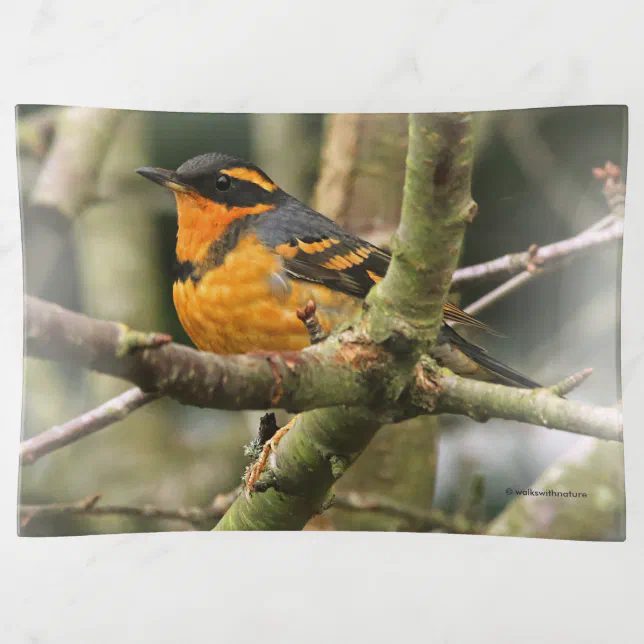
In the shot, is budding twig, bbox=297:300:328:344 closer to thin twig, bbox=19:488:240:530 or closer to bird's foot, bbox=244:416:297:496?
bird's foot, bbox=244:416:297:496

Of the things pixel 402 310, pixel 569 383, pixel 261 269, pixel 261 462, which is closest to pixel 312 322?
pixel 402 310

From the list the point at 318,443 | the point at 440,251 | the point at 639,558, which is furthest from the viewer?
the point at 639,558

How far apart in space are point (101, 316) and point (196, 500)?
1.10 ft

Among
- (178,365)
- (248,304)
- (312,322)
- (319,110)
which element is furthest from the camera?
(319,110)

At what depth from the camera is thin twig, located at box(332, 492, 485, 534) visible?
1248 mm

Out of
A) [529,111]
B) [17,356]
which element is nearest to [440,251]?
[529,111]

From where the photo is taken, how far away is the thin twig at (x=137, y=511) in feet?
4.00

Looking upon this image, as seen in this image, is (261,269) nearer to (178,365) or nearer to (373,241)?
(373,241)

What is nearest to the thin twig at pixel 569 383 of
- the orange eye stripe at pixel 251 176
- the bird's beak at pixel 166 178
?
the orange eye stripe at pixel 251 176

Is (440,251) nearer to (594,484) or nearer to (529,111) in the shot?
(529,111)

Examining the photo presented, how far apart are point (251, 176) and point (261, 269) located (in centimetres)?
17

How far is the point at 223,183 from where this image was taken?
126 centimetres

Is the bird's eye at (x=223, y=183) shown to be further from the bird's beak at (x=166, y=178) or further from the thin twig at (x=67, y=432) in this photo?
the thin twig at (x=67, y=432)

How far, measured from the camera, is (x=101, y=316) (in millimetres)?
1225
